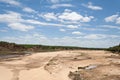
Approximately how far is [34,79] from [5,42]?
64.2m

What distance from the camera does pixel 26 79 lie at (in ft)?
66.8

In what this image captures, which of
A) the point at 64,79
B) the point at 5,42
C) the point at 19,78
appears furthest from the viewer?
the point at 5,42

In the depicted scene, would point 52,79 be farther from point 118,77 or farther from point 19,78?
point 118,77

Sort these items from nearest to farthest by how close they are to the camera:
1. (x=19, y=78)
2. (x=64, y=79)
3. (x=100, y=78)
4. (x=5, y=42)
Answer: (x=100, y=78)
(x=64, y=79)
(x=19, y=78)
(x=5, y=42)

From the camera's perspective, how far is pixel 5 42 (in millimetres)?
82250

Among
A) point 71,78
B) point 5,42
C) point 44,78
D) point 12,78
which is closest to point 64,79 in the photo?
point 71,78

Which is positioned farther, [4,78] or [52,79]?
[4,78]

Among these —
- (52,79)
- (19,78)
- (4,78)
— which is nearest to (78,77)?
(52,79)

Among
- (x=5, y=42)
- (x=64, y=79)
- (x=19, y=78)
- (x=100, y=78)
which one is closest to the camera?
(x=100, y=78)

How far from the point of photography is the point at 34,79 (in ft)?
66.4

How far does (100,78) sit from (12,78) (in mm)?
7878

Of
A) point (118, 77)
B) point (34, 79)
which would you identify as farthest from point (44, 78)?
point (118, 77)

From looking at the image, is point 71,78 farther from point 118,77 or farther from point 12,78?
point 12,78

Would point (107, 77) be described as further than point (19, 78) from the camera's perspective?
No
